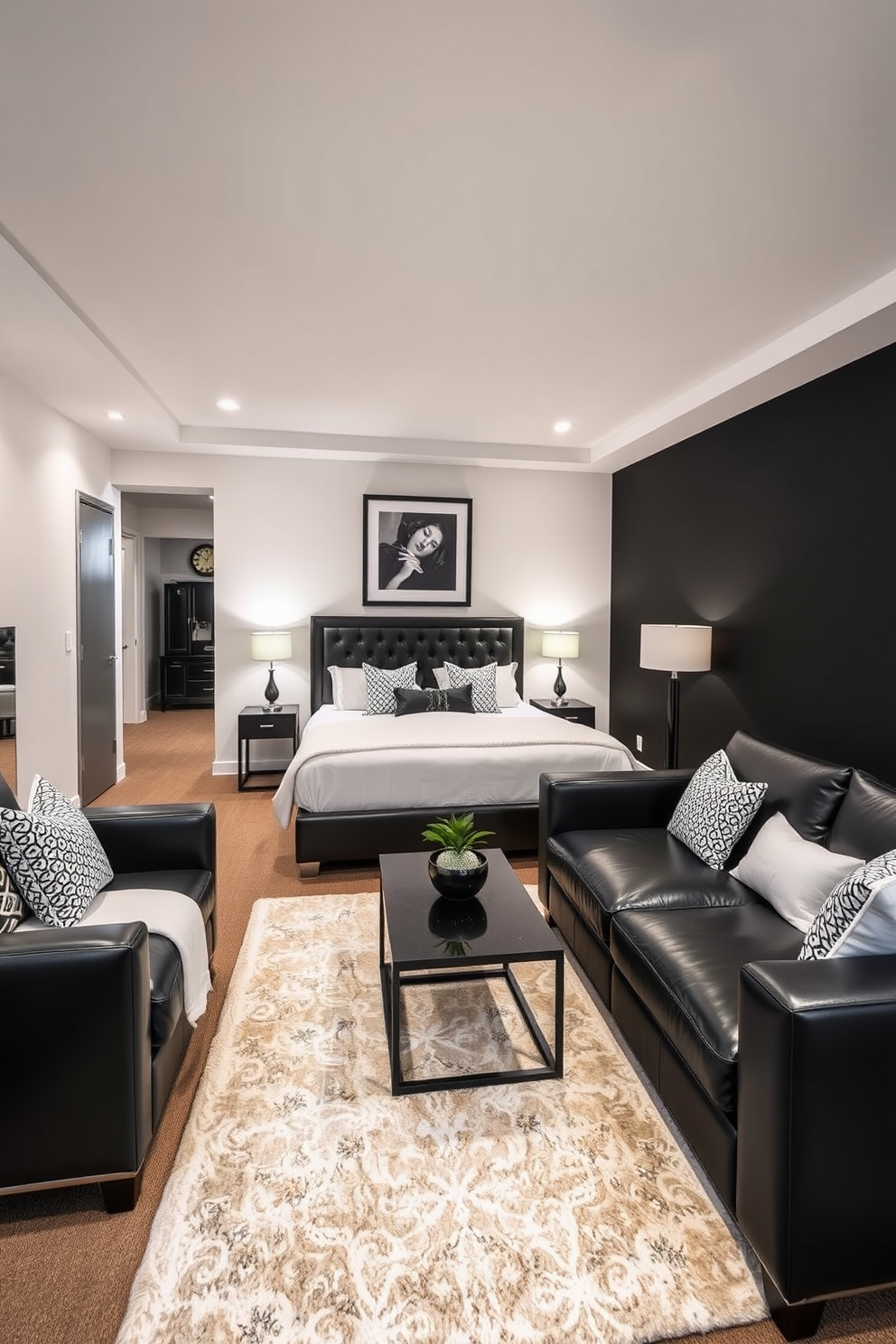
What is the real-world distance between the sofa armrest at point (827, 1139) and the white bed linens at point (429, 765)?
2.38 m

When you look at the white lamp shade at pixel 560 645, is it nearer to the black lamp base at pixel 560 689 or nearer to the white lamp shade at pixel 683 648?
the black lamp base at pixel 560 689

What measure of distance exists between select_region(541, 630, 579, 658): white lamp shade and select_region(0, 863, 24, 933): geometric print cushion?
4276 mm

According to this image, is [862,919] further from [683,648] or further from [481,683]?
[481,683]

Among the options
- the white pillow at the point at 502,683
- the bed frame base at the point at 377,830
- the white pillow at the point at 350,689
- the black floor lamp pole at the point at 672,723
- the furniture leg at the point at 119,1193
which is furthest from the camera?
the white pillow at the point at 502,683

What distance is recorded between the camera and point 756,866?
2.21 metres

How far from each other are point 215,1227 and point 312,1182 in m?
0.23

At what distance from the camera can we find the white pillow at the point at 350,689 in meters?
5.00

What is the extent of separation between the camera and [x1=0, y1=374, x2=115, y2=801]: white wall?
3531 mm

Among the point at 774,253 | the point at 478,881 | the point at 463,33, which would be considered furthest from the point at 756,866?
the point at 463,33

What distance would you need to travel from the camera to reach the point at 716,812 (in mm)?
2484

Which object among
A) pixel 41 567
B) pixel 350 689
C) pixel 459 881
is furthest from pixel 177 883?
pixel 350 689

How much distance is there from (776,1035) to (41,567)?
411cm

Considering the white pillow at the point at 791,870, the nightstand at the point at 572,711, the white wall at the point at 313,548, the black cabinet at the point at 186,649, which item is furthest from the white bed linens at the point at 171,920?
the black cabinet at the point at 186,649

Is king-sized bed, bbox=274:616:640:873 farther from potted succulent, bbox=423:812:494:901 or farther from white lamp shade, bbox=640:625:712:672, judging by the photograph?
potted succulent, bbox=423:812:494:901
